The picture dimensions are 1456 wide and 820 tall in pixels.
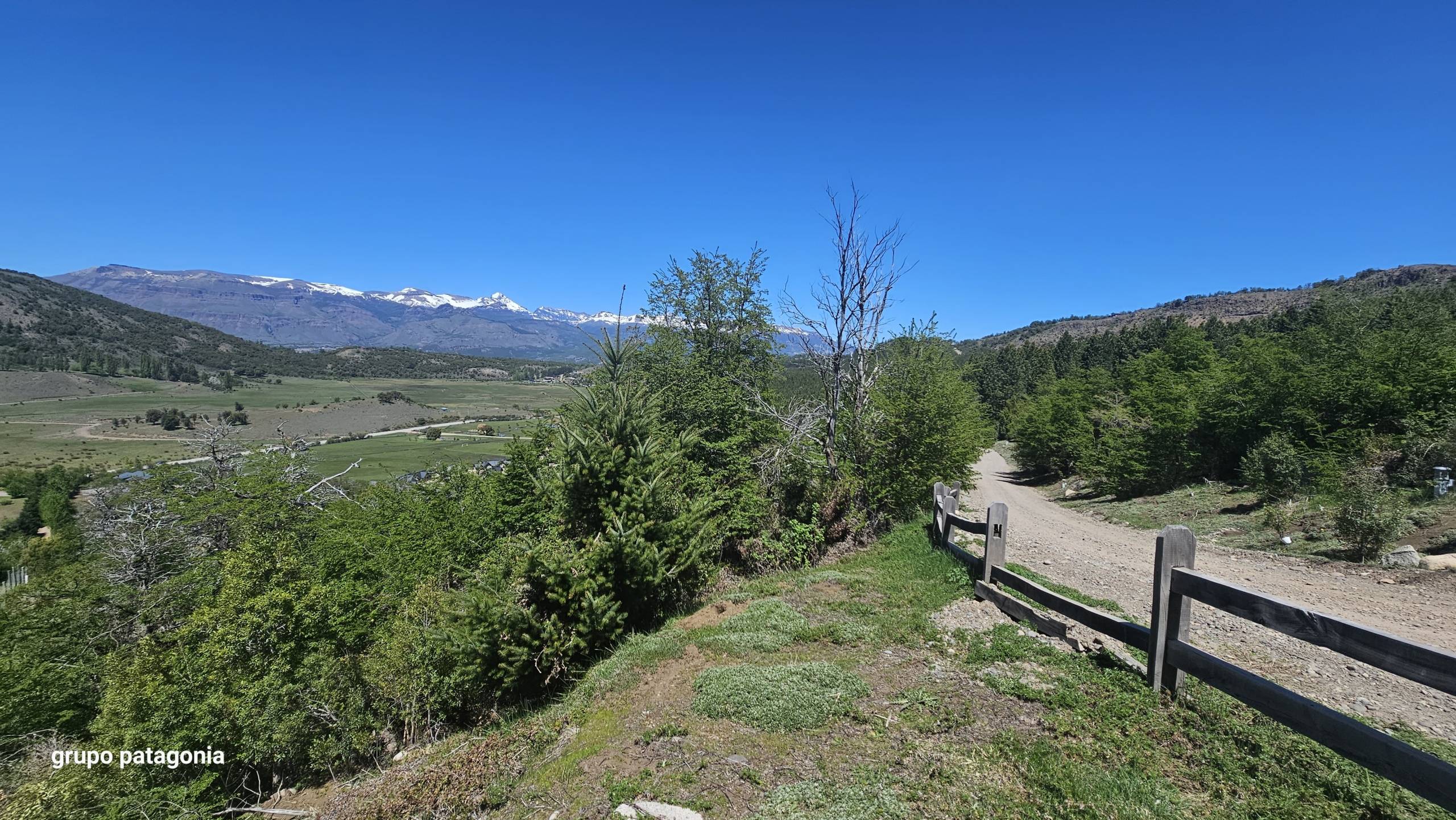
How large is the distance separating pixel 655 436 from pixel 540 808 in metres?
5.85

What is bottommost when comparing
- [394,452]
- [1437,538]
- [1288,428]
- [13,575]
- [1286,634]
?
[13,575]

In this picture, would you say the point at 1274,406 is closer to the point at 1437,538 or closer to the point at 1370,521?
the point at 1437,538

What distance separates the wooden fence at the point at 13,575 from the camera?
30.6m

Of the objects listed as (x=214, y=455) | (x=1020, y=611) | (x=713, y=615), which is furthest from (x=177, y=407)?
(x=1020, y=611)

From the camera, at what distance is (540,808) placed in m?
4.51

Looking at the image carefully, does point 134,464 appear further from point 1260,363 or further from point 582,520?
point 1260,363

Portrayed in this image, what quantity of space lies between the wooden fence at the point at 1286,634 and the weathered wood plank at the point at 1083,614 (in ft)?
0.04

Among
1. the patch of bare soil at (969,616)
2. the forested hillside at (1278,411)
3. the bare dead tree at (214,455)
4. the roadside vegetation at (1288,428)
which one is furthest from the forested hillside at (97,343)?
the patch of bare soil at (969,616)

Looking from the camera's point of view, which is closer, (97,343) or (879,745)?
(879,745)

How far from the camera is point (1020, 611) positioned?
6.90m

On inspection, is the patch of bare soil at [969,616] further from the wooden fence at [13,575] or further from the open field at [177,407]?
the wooden fence at [13,575]

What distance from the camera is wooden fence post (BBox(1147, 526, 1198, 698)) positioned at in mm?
4812

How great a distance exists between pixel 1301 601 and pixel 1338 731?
766cm

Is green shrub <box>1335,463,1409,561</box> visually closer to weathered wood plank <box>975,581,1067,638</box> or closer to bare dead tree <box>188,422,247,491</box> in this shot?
weathered wood plank <box>975,581,1067,638</box>
